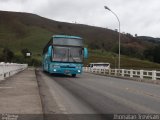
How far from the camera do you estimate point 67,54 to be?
39.7 meters

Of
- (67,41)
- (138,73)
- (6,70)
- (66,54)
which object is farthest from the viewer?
(138,73)

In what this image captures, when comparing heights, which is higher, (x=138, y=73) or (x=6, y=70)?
(x=6, y=70)

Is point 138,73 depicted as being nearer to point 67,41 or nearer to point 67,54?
point 67,54

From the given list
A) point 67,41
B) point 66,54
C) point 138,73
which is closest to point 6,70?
point 66,54

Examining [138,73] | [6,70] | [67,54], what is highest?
[67,54]

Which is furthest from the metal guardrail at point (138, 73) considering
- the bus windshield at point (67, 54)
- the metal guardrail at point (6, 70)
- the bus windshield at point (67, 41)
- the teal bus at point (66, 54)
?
the metal guardrail at point (6, 70)

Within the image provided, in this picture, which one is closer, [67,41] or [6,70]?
[6,70]

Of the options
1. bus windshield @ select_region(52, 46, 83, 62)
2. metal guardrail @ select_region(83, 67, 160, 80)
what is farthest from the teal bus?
metal guardrail @ select_region(83, 67, 160, 80)

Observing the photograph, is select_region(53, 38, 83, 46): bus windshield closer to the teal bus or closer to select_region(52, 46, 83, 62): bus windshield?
the teal bus

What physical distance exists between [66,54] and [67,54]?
0.28 feet

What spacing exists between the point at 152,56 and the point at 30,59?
2162 inches

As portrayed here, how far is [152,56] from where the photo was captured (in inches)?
7338

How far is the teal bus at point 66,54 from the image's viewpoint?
3944 centimetres

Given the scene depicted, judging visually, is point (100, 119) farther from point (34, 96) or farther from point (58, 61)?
point (58, 61)
